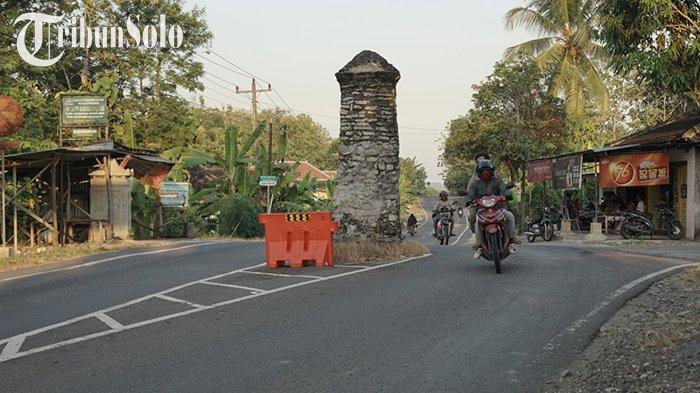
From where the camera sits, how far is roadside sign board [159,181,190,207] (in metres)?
31.3

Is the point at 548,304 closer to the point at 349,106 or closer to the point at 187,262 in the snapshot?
the point at 349,106

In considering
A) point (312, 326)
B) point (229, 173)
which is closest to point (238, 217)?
point (229, 173)

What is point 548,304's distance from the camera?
8.78 m

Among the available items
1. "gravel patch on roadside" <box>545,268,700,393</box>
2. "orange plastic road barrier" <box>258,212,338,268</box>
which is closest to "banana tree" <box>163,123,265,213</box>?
"orange plastic road barrier" <box>258,212,338,268</box>

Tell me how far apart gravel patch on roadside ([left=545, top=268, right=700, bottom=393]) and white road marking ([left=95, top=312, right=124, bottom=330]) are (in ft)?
15.5

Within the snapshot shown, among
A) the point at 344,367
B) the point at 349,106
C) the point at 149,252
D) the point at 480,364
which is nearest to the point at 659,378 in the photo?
the point at 480,364

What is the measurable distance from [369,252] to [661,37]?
24.6 ft

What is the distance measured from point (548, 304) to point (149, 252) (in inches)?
478

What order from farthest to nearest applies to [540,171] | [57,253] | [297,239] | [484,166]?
[540,171], [57,253], [297,239], [484,166]

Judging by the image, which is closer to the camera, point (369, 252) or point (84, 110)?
point (369, 252)

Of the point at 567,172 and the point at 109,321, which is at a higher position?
the point at 567,172

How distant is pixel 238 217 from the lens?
104 feet

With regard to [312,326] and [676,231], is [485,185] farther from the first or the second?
[676,231]
